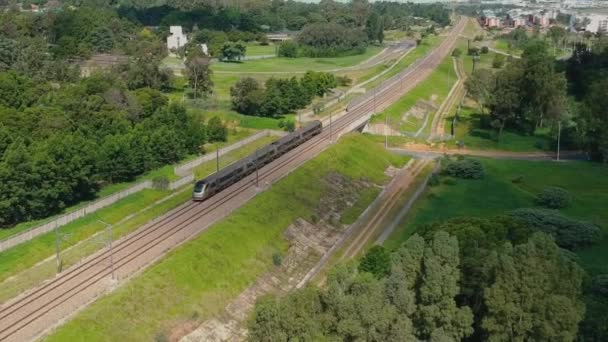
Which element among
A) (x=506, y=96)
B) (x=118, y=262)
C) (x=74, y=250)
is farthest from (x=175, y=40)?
(x=118, y=262)

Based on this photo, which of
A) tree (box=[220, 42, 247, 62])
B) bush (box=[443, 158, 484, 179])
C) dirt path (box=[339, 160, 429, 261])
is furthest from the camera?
tree (box=[220, 42, 247, 62])

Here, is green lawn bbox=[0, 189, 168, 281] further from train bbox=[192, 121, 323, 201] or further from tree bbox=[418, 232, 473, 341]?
tree bbox=[418, 232, 473, 341]

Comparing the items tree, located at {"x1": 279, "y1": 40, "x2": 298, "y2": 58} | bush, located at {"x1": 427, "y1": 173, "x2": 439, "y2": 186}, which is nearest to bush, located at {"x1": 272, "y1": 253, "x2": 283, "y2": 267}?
bush, located at {"x1": 427, "y1": 173, "x2": 439, "y2": 186}

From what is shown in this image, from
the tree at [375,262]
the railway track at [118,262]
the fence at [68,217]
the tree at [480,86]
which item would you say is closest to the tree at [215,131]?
the railway track at [118,262]

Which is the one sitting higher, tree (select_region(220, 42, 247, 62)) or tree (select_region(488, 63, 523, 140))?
tree (select_region(220, 42, 247, 62))

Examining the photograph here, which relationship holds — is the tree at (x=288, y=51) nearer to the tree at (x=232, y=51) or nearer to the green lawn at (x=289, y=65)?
the green lawn at (x=289, y=65)

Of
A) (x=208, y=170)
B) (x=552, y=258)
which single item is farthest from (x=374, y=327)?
(x=208, y=170)

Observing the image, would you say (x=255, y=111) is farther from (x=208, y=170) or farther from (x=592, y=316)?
(x=592, y=316)
